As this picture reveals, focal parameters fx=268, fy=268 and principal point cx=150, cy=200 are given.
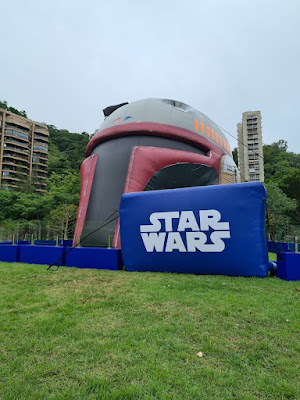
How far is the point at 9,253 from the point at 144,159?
563 cm

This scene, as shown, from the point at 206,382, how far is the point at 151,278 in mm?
3791

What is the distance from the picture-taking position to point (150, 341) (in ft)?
10.1

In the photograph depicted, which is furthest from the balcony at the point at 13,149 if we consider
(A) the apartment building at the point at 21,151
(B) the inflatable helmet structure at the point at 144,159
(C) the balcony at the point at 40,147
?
(B) the inflatable helmet structure at the point at 144,159

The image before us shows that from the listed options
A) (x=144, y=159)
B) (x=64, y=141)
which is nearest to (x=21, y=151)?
(x=64, y=141)

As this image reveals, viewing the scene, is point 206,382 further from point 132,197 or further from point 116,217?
point 116,217

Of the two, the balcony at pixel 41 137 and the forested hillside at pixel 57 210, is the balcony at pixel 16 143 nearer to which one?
the balcony at pixel 41 137

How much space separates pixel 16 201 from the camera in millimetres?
35562

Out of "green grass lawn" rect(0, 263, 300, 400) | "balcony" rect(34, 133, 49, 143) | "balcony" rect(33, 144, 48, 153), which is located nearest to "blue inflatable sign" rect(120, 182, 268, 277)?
"green grass lawn" rect(0, 263, 300, 400)

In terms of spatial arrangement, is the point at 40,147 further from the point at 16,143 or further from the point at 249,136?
the point at 249,136

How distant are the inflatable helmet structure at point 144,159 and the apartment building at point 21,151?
188 feet

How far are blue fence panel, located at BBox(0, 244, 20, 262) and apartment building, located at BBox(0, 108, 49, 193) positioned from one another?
2269 inches

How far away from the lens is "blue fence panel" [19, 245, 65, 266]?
26.3ft

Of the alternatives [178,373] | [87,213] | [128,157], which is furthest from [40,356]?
[128,157]

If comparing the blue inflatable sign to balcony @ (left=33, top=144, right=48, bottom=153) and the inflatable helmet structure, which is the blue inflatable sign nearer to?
the inflatable helmet structure
